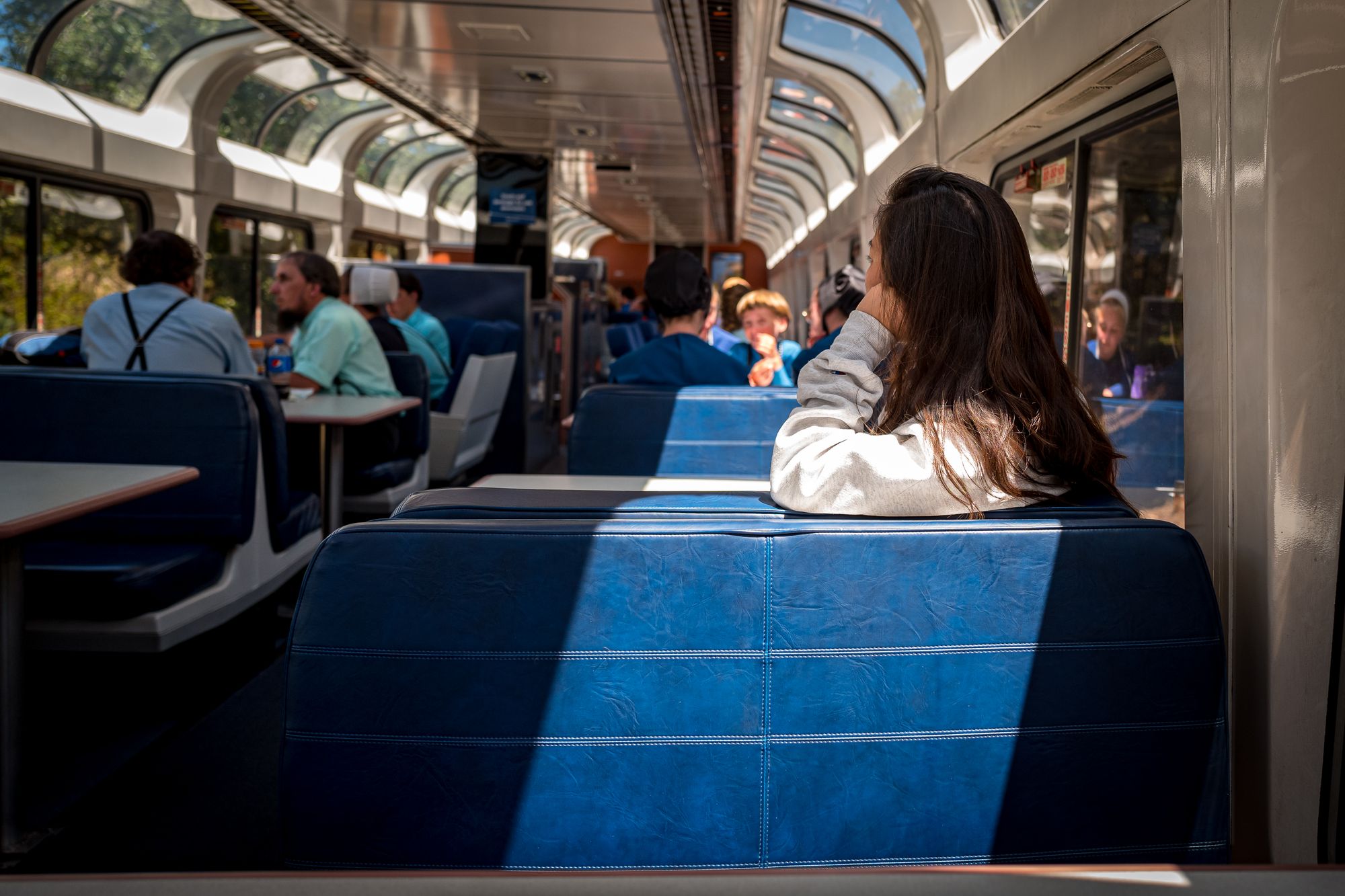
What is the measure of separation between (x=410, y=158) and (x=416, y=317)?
358 inches

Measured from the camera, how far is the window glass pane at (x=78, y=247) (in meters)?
7.65

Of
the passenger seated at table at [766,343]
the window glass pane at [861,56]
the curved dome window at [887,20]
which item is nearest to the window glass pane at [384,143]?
the window glass pane at [861,56]

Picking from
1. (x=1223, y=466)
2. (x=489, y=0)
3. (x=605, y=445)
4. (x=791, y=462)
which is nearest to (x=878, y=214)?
(x=791, y=462)

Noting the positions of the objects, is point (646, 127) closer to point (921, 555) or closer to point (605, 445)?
point (605, 445)

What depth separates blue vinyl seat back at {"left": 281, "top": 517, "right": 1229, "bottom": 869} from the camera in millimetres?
1398

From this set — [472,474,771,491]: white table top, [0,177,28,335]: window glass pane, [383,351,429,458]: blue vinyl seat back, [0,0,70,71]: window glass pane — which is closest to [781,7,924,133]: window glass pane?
[383,351,429,458]: blue vinyl seat back

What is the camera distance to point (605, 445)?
12.0 feet

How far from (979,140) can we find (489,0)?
10.3 feet

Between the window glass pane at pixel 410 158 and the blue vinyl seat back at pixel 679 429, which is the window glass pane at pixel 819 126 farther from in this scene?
the blue vinyl seat back at pixel 679 429

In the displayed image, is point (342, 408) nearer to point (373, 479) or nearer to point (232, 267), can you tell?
point (373, 479)

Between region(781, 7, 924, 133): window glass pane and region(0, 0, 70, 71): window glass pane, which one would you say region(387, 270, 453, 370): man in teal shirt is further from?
region(781, 7, 924, 133): window glass pane

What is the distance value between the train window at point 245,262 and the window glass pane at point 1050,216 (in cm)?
756

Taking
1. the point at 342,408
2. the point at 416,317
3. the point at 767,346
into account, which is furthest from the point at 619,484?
the point at 416,317

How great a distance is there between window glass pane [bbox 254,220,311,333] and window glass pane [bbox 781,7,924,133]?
5.21 metres
